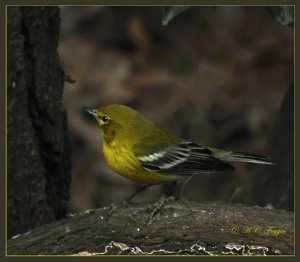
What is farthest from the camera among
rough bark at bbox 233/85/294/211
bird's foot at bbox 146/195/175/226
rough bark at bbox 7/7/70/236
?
rough bark at bbox 233/85/294/211

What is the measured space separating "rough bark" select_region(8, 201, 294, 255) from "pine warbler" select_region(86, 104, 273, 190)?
1.47ft

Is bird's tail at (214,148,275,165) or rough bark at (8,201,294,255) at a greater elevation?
bird's tail at (214,148,275,165)

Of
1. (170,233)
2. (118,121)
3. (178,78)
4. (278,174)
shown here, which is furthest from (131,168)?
(178,78)

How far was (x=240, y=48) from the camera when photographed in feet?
38.2

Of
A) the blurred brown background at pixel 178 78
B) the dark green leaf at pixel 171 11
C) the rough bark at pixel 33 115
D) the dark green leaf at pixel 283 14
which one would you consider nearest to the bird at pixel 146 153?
the rough bark at pixel 33 115

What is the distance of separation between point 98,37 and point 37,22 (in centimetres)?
566

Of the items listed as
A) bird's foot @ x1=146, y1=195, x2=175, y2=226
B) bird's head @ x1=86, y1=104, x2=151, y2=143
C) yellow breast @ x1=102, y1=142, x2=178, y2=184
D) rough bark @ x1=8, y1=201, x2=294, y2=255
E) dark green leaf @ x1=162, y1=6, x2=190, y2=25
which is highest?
dark green leaf @ x1=162, y1=6, x2=190, y2=25

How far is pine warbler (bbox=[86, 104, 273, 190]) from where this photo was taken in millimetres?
6055

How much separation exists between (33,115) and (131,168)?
907 mm

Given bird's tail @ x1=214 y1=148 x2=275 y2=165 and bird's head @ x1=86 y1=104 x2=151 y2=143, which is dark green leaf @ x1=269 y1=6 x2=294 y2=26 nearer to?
bird's tail @ x1=214 y1=148 x2=275 y2=165

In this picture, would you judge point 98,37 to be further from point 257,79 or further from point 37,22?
point 37,22

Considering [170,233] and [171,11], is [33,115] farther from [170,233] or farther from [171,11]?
[170,233]

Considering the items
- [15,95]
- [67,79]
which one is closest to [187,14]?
[67,79]

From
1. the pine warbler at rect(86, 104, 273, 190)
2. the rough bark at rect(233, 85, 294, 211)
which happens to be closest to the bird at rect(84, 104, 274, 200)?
the pine warbler at rect(86, 104, 273, 190)
